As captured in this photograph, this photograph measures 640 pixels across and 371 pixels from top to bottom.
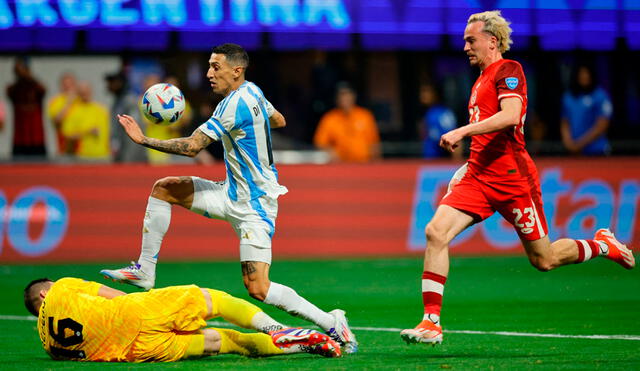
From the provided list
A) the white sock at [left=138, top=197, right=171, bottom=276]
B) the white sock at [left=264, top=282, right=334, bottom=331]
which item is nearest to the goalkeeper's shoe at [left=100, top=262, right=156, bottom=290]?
the white sock at [left=138, top=197, right=171, bottom=276]

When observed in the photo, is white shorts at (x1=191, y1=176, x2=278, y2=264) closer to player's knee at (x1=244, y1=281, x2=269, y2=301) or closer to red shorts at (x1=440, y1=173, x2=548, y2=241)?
player's knee at (x1=244, y1=281, x2=269, y2=301)

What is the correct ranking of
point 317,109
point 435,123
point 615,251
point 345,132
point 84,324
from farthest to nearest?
1. point 317,109
2. point 435,123
3. point 345,132
4. point 615,251
5. point 84,324

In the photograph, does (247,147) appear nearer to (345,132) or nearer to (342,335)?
(342,335)

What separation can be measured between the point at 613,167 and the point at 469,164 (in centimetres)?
859

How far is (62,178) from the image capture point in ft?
52.0

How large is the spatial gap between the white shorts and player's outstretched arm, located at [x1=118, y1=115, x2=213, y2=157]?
1.73ft

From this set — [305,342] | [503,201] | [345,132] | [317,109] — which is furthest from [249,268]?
[317,109]

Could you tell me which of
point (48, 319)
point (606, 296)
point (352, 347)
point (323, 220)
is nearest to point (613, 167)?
point (323, 220)

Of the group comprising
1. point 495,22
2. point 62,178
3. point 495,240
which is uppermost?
point 495,22

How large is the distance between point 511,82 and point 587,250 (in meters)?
1.61

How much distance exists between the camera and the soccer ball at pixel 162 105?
27.7 feet

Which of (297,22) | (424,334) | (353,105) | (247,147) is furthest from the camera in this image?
(297,22)

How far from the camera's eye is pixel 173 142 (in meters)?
8.04

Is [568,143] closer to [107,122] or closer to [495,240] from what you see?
[495,240]
